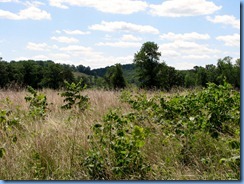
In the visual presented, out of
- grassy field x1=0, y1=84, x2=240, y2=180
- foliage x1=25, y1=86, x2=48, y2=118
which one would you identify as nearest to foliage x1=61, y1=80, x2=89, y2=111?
foliage x1=25, y1=86, x2=48, y2=118

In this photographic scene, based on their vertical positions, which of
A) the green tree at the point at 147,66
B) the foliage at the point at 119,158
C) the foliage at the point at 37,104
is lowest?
the foliage at the point at 119,158

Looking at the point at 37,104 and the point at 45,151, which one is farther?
the point at 37,104

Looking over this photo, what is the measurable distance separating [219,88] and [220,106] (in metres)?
0.42

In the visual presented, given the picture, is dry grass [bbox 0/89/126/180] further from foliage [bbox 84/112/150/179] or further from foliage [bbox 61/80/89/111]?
foliage [bbox 61/80/89/111]

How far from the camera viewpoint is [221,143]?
3367mm

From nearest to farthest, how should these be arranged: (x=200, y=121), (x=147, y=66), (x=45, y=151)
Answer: (x=45, y=151) → (x=200, y=121) → (x=147, y=66)

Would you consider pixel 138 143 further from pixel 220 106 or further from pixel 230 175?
pixel 220 106

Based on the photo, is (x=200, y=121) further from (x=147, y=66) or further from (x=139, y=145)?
(x=147, y=66)

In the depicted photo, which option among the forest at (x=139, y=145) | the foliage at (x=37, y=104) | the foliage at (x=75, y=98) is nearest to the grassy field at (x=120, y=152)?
the forest at (x=139, y=145)

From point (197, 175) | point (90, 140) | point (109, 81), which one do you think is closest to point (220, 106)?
point (197, 175)

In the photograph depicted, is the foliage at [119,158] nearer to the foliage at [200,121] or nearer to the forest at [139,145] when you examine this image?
the forest at [139,145]

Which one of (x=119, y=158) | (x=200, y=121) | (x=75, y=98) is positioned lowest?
(x=119, y=158)

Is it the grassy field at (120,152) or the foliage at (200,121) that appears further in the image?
the foliage at (200,121)

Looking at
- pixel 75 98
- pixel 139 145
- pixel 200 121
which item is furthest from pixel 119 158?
pixel 75 98
